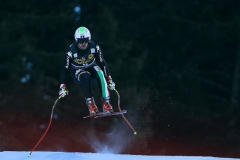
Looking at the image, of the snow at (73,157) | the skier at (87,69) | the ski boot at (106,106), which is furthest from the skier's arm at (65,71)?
the snow at (73,157)

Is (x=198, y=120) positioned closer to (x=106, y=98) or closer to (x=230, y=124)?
(x=230, y=124)

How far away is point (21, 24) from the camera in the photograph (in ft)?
65.3

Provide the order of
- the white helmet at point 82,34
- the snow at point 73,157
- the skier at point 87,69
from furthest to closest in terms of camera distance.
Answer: the snow at point 73,157
the skier at point 87,69
the white helmet at point 82,34

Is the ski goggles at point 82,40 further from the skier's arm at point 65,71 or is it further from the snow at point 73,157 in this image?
the snow at point 73,157

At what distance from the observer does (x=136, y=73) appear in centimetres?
1962

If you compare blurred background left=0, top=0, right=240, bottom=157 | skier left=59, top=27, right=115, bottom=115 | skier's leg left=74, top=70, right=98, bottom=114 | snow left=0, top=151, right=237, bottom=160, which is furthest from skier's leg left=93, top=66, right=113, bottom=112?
blurred background left=0, top=0, right=240, bottom=157

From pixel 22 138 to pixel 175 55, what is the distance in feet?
17.3

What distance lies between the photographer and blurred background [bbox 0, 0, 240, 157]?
63.9 feet

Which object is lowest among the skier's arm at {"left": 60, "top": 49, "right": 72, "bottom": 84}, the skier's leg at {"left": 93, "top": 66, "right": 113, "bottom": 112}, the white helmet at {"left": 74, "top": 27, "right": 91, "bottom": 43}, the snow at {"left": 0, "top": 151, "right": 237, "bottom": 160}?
the snow at {"left": 0, "top": 151, "right": 237, "bottom": 160}

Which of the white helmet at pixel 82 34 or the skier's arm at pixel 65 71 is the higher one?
the white helmet at pixel 82 34

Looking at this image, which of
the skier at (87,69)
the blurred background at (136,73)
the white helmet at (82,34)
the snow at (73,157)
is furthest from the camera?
the blurred background at (136,73)

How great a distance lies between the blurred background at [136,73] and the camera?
19.5m

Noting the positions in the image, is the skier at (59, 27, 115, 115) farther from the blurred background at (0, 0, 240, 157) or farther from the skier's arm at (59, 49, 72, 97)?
the blurred background at (0, 0, 240, 157)

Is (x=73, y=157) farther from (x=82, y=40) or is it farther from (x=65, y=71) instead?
(x=82, y=40)
